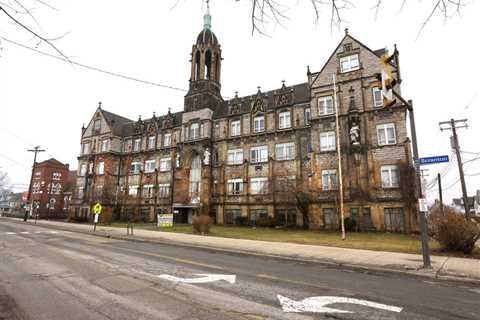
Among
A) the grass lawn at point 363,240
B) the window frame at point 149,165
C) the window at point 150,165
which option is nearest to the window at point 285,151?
the grass lawn at point 363,240

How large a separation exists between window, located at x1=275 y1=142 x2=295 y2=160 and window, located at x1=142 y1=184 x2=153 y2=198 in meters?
21.1

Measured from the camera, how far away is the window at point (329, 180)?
2762 cm

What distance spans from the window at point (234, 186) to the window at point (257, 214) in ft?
10.5

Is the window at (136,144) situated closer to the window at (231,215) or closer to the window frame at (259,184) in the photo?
the window at (231,215)

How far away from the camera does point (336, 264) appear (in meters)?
10.4

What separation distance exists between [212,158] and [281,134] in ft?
33.7

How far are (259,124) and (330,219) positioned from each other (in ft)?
49.5

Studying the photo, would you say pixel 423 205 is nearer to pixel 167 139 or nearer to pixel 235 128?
pixel 235 128

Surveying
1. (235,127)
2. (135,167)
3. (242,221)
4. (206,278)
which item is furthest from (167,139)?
(206,278)

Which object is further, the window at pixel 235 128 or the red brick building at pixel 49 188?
the red brick building at pixel 49 188

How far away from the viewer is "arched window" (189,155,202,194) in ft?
124

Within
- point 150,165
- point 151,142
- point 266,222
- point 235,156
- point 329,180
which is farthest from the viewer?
point 151,142

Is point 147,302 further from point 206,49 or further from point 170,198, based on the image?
point 206,49

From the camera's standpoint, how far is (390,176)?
1010 inches
